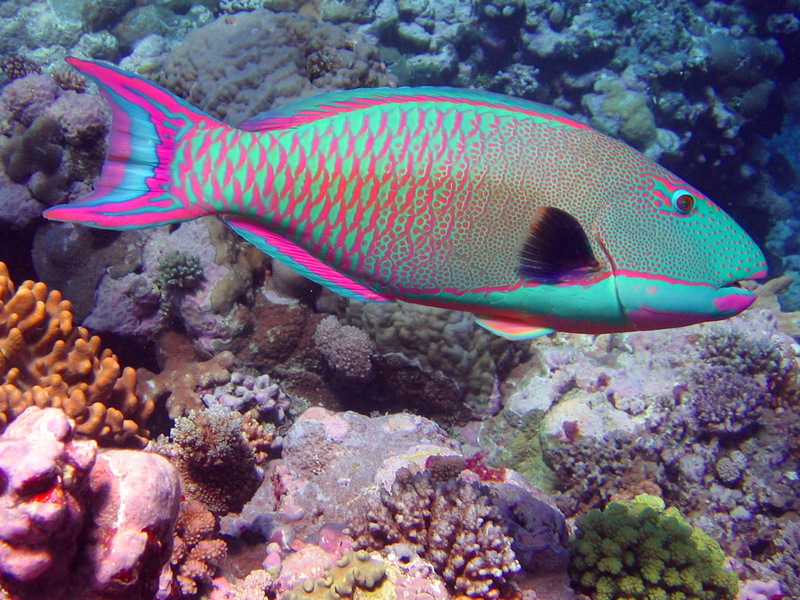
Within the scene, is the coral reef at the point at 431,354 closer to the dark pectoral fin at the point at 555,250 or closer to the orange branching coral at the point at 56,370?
the orange branching coral at the point at 56,370

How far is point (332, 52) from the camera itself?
6.47 m

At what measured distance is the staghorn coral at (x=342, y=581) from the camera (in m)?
2.92

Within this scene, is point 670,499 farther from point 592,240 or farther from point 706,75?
point 706,75

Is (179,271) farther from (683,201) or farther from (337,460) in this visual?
(683,201)

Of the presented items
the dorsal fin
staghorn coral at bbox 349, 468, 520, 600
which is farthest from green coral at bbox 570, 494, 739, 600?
the dorsal fin

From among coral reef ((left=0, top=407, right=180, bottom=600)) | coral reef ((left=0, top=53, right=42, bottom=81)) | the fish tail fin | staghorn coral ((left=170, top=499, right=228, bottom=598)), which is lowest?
coral reef ((left=0, top=53, right=42, bottom=81))

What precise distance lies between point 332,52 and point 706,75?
377 inches

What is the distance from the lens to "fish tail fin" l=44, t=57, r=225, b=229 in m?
1.89

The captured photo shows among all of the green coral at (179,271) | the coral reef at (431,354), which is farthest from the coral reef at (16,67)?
the coral reef at (431,354)

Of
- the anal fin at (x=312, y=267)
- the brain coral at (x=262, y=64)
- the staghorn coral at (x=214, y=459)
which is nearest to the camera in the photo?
the anal fin at (x=312, y=267)

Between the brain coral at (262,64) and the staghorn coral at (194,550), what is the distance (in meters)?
4.49

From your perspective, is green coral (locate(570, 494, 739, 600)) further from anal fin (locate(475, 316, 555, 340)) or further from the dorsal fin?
the dorsal fin

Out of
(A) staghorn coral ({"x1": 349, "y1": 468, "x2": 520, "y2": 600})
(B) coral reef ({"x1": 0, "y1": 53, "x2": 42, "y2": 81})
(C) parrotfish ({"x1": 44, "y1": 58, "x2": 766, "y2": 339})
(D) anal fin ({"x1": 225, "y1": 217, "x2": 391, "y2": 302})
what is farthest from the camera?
(B) coral reef ({"x1": 0, "y1": 53, "x2": 42, "y2": 81})

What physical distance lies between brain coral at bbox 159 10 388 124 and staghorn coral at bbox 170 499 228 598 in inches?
177
